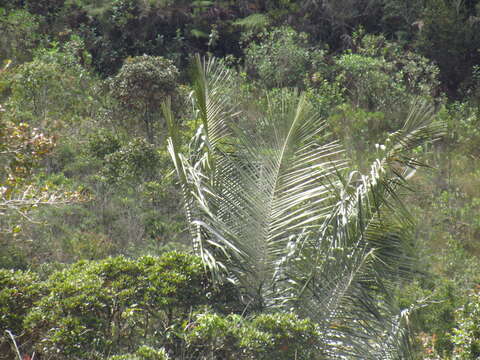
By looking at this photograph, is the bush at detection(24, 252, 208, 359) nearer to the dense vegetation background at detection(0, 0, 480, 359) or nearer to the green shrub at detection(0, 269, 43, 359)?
the dense vegetation background at detection(0, 0, 480, 359)

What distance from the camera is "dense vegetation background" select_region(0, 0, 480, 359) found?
5.54 meters

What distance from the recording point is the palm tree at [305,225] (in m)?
5.89

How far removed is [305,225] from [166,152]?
5524 mm

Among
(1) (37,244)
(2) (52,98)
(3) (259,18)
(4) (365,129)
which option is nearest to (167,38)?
(3) (259,18)

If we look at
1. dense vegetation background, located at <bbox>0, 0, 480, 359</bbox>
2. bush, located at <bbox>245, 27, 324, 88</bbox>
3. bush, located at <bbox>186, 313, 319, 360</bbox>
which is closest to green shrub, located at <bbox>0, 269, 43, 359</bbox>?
dense vegetation background, located at <bbox>0, 0, 480, 359</bbox>

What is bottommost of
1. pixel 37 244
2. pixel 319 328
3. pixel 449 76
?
pixel 37 244

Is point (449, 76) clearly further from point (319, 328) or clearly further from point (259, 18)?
point (319, 328)

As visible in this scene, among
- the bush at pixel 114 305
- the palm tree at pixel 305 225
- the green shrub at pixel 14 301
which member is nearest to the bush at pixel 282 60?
the palm tree at pixel 305 225

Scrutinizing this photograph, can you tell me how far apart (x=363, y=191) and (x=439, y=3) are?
11.2m

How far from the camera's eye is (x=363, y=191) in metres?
5.74

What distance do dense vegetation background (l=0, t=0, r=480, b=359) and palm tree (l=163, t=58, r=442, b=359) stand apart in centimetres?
34

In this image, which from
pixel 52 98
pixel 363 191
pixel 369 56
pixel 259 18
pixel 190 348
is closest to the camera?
pixel 190 348

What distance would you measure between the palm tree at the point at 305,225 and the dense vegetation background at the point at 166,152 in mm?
335

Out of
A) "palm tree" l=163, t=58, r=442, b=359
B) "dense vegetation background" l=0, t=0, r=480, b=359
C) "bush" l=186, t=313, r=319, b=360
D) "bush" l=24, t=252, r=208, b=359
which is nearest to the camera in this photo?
"bush" l=186, t=313, r=319, b=360
